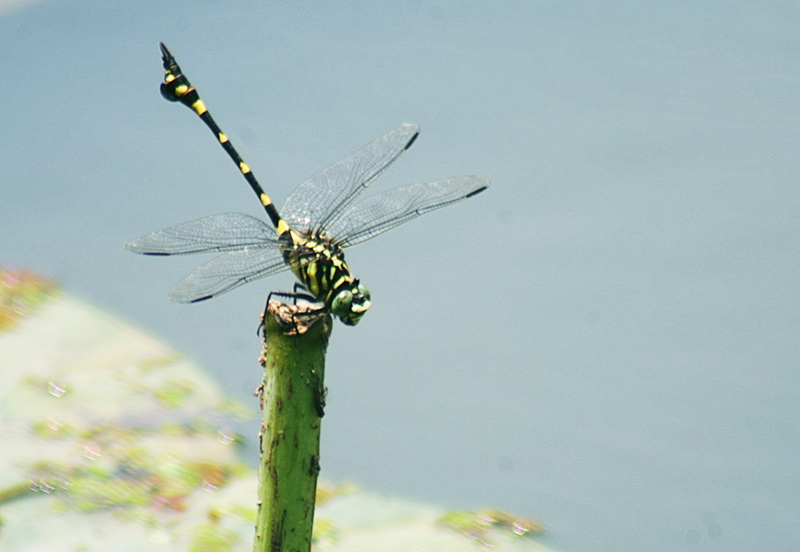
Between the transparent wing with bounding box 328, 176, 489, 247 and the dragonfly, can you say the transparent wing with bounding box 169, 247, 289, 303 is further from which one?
the transparent wing with bounding box 328, 176, 489, 247

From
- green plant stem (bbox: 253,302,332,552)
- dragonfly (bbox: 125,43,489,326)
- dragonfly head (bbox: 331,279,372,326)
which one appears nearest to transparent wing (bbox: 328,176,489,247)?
dragonfly (bbox: 125,43,489,326)

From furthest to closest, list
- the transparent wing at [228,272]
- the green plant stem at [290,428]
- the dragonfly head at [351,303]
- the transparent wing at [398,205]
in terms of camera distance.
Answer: the transparent wing at [398,205] < the transparent wing at [228,272] < the dragonfly head at [351,303] < the green plant stem at [290,428]

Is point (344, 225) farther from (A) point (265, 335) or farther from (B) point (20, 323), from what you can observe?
(B) point (20, 323)

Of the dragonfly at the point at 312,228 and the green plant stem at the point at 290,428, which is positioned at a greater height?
the dragonfly at the point at 312,228

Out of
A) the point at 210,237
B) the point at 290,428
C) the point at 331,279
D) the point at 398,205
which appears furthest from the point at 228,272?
the point at 290,428

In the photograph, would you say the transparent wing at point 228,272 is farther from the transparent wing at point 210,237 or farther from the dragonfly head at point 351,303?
the dragonfly head at point 351,303

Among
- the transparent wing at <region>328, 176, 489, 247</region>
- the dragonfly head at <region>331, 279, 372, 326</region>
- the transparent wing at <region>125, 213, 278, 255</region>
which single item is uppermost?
the transparent wing at <region>328, 176, 489, 247</region>

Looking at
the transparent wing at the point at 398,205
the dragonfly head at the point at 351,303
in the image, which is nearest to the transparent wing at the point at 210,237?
the transparent wing at the point at 398,205
